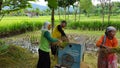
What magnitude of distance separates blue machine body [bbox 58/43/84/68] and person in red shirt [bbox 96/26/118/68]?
411 mm

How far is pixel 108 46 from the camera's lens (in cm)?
370

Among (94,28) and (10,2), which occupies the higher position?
(10,2)

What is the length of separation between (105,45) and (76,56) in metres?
0.58

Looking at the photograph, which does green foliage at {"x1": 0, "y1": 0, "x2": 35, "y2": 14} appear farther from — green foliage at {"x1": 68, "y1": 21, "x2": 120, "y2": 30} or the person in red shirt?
green foliage at {"x1": 68, "y1": 21, "x2": 120, "y2": 30}

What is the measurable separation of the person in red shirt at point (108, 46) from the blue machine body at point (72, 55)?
41 centimetres

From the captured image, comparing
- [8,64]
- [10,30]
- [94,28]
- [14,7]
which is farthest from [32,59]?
[94,28]

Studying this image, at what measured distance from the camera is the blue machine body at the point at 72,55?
407 centimetres

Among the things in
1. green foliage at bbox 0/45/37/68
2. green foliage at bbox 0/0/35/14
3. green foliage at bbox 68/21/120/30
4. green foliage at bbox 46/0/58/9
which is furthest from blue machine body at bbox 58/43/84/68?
green foliage at bbox 68/21/120/30

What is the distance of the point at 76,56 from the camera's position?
408 centimetres

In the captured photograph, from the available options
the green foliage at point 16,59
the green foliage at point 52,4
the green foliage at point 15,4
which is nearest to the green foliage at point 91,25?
the green foliage at point 16,59

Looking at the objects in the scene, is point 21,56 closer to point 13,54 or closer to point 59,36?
point 13,54

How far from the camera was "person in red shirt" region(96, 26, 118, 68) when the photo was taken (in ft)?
11.9

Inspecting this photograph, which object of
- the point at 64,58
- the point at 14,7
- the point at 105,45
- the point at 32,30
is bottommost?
the point at 32,30

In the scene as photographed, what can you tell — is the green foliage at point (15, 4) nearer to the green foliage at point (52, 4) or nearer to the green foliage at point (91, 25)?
the green foliage at point (52, 4)
